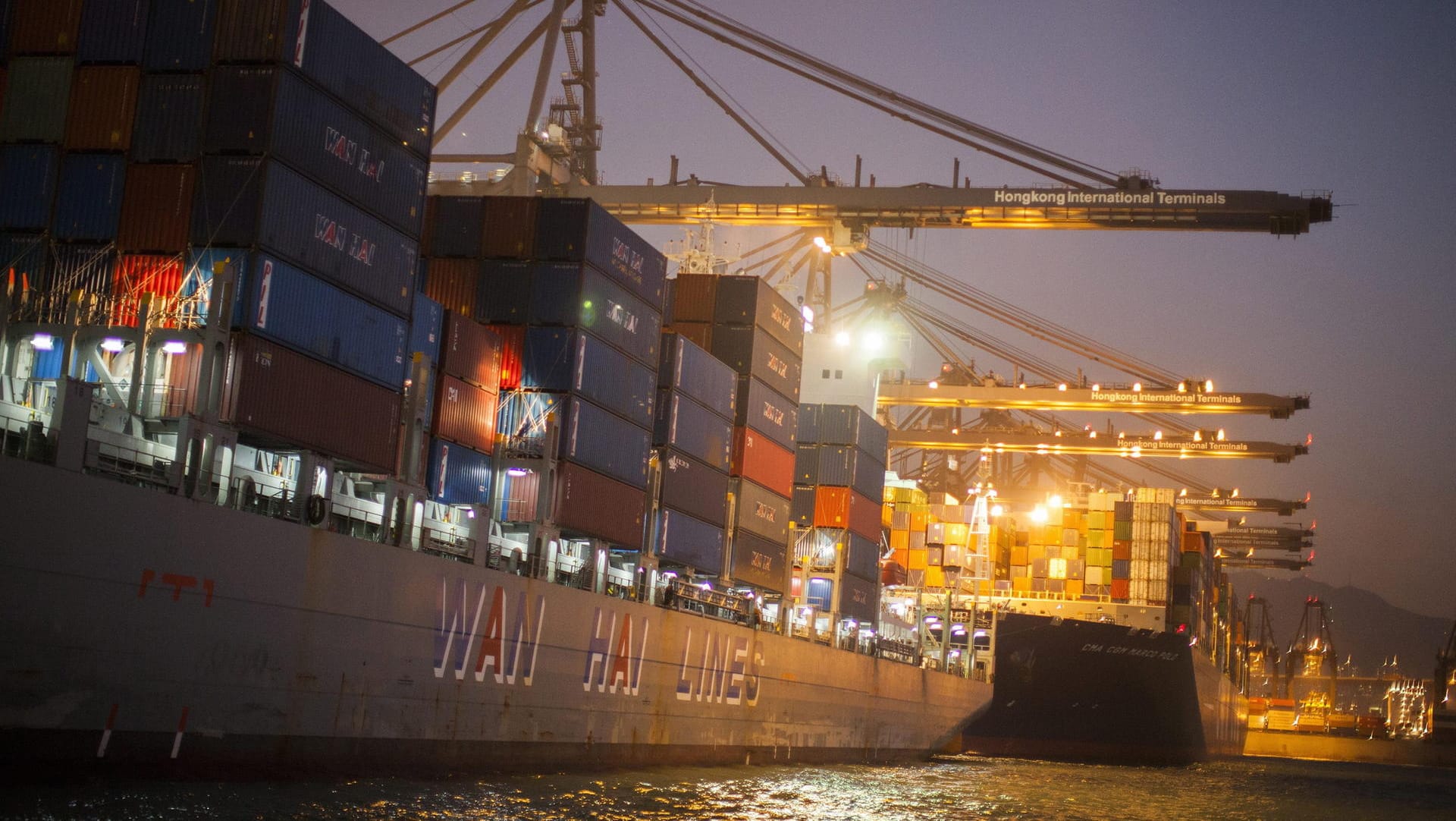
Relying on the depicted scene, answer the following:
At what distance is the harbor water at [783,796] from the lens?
52.9 feet

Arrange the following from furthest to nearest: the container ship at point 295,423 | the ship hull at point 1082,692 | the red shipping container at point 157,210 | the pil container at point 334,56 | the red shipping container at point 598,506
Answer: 1. the ship hull at point 1082,692
2. the red shipping container at point 598,506
3. the pil container at point 334,56
4. the red shipping container at point 157,210
5. the container ship at point 295,423

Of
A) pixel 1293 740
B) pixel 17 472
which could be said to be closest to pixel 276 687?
pixel 17 472

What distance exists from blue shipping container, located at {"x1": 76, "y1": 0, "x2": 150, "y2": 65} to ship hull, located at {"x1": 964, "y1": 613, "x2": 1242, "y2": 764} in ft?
145

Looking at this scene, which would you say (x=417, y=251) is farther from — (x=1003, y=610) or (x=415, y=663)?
(x=1003, y=610)

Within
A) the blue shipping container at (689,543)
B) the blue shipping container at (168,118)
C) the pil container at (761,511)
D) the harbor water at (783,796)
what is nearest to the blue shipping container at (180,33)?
the blue shipping container at (168,118)

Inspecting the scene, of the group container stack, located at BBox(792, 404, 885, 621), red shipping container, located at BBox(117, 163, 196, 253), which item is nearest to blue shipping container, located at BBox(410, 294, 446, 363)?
red shipping container, located at BBox(117, 163, 196, 253)

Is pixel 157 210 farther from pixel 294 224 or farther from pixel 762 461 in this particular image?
pixel 762 461

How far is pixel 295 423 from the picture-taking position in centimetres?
1942

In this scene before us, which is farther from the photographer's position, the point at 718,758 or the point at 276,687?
the point at 718,758

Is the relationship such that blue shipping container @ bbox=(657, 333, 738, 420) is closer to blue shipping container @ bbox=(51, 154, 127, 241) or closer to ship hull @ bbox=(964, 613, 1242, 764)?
blue shipping container @ bbox=(51, 154, 127, 241)

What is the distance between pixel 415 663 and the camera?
71.1 feet

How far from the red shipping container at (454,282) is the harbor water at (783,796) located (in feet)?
30.2

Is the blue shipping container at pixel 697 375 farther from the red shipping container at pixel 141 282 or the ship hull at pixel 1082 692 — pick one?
the ship hull at pixel 1082 692

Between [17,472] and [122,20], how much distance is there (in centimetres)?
750
